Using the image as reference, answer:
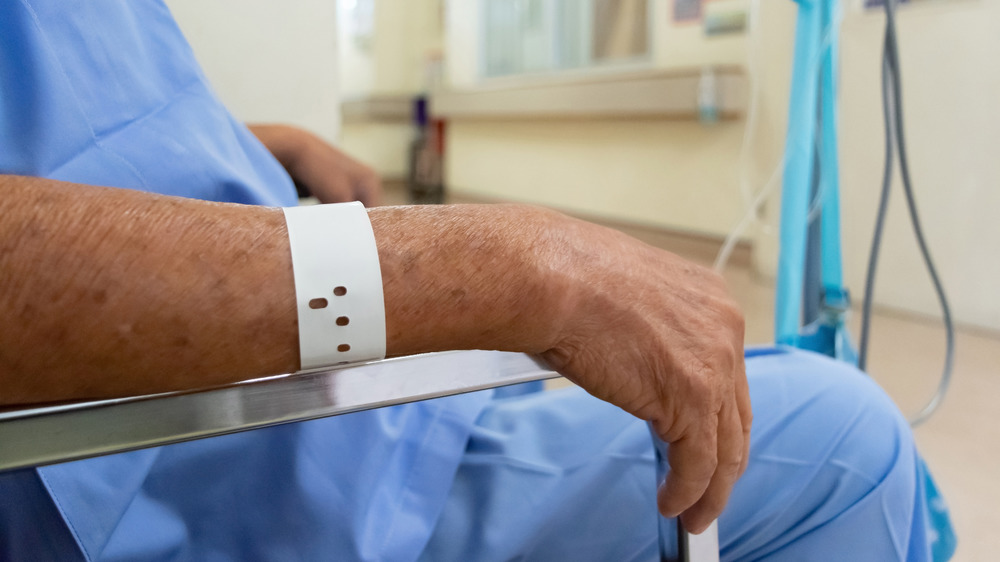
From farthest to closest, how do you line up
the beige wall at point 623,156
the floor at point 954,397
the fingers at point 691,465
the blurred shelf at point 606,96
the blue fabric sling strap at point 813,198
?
the beige wall at point 623,156
the blurred shelf at point 606,96
the floor at point 954,397
the blue fabric sling strap at point 813,198
the fingers at point 691,465

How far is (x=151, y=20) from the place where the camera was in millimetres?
625

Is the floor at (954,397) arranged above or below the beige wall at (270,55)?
below

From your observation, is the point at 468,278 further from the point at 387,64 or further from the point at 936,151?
the point at 387,64

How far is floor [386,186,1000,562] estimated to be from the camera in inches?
47.6

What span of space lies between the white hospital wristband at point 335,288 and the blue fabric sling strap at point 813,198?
81cm

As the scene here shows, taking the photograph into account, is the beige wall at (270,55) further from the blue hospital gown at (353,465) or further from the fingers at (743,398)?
the fingers at (743,398)

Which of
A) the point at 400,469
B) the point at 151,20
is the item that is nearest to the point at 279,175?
the point at 151,20

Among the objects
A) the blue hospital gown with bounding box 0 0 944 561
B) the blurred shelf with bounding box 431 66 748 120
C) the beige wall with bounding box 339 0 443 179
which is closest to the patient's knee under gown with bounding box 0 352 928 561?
the blue hospital gown with bounding box 0 0 944 561

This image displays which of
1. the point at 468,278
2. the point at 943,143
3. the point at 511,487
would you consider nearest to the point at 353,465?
the point at 511,487

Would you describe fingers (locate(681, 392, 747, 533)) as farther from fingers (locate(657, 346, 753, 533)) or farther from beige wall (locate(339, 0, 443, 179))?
beige wall (locate(339, 0, 443, 179))

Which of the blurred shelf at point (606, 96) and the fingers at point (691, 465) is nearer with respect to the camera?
the fingers at point (691, 465)

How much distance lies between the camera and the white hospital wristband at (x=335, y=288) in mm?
353

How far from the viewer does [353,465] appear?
1.80 ft

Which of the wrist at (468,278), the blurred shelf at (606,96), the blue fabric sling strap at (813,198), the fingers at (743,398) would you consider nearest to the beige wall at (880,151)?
the blurred shelf at (606,96)
